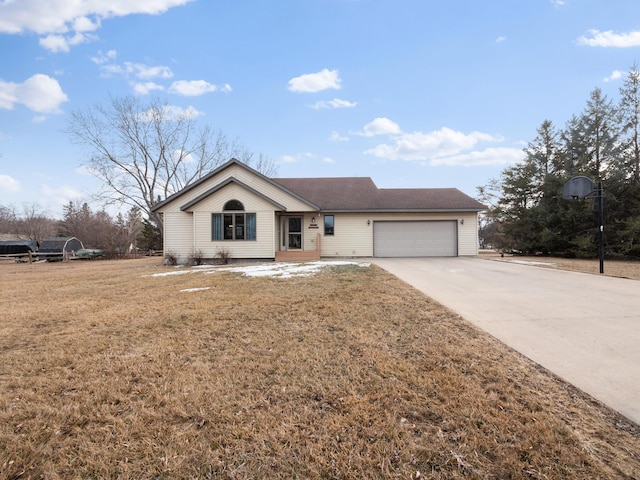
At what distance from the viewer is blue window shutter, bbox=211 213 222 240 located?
1531cm

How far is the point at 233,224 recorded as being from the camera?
50.3 feet

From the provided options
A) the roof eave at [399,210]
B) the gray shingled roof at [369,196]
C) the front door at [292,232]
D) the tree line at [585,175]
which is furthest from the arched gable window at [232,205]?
the tree line at [585,175]

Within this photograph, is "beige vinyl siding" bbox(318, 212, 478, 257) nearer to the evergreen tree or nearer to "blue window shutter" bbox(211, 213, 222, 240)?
"blue window shutter" bbox(211, 213, 222, 240)

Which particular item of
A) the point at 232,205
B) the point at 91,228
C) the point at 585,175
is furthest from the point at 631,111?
the point at 91,228

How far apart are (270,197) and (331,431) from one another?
47.4ft

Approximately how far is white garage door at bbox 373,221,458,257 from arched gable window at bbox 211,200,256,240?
7046 mm

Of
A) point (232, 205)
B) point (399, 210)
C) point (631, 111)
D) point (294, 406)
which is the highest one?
point (631, 111)

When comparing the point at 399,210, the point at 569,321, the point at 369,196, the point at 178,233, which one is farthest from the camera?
the point at 369,196

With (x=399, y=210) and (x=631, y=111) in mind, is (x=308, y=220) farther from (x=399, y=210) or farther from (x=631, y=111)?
(x=631, y=111)

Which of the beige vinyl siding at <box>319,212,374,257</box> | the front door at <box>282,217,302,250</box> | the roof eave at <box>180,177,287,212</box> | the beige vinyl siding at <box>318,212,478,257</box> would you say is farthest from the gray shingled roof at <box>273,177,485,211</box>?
the roof eave at <box>180,177,287,212</box>

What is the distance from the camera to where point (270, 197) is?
52.3 ft

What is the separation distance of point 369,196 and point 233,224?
8199 millimetres

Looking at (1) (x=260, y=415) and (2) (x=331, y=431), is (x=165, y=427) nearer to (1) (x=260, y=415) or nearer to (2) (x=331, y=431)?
(1) (x=260, y=415)

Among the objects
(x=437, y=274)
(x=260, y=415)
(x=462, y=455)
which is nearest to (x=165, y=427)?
(x=260, y=415)
